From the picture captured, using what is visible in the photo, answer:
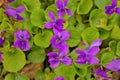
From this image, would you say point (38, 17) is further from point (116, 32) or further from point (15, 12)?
point (116, 32)

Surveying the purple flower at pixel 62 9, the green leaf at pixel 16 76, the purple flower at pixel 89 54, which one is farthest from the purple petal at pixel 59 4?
the green leaf at pixel 16 76

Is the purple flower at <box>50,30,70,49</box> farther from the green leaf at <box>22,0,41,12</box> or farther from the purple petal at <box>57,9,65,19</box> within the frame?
the green leaf at <box>22,0,41,12</box>

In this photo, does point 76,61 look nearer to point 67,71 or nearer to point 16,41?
point 67,71

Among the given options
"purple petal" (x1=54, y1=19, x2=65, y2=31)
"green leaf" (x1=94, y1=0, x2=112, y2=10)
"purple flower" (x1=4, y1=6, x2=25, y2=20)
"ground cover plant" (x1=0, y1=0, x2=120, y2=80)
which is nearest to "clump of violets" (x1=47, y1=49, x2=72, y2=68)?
"ground cover plant" (x1=0, y1=0, x2=120, y2=80)

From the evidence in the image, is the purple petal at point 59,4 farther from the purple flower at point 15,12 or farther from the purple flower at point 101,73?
the purple flower at point 101,73

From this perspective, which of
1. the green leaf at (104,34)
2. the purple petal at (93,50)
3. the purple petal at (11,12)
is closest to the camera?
the purple petal at (93,50)

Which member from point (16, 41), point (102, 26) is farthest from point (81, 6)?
point (16, 41)
